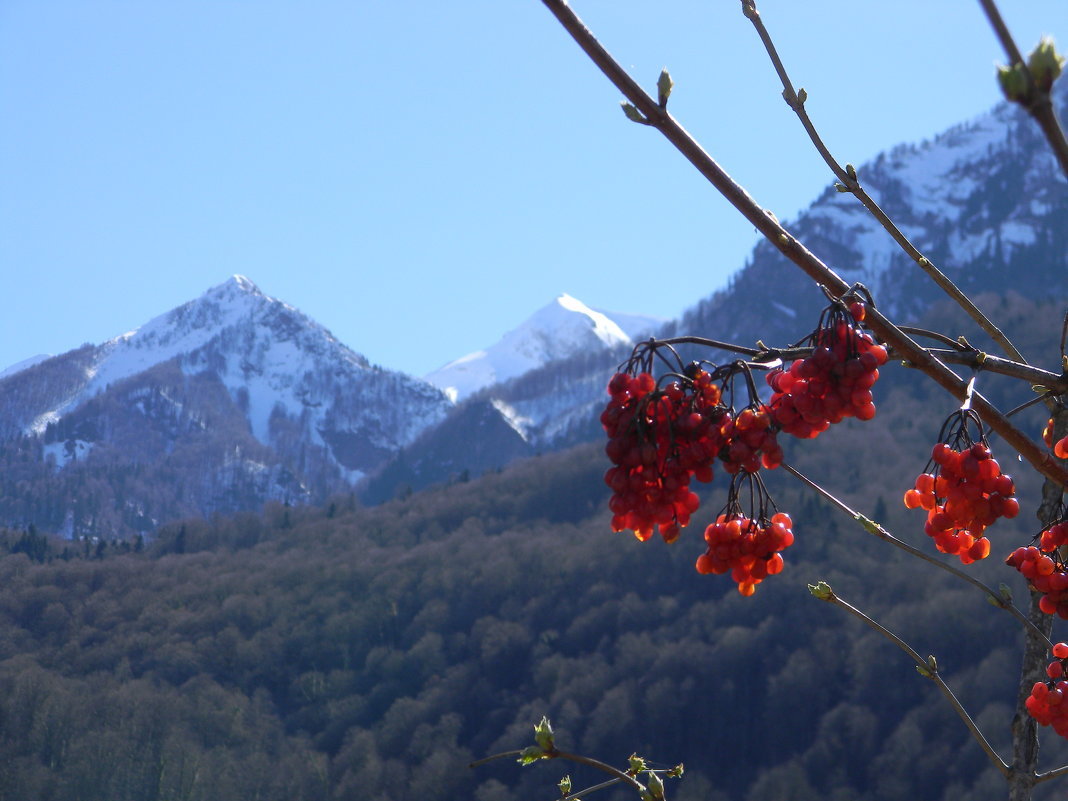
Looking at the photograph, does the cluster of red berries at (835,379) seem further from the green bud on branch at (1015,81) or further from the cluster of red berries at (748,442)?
the green bud on branch at (1015,81)

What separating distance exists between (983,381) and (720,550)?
→ 149325 millimetres

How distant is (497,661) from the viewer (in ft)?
341

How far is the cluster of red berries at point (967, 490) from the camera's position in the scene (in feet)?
8.70

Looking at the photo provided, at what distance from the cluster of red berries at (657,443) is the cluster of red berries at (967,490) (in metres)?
0.70

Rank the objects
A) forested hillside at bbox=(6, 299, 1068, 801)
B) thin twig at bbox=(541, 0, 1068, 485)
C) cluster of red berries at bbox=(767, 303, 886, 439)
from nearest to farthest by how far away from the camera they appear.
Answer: thin twig at bbox=(541, 0, 1068, 485) → cluster of red berries at bbox=(767, 303, 886, 439) → forested hillside at bbox=(6, 299, 1068, 801)

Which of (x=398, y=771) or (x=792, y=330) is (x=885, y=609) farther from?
(x=792, y=330)

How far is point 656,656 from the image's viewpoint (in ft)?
319

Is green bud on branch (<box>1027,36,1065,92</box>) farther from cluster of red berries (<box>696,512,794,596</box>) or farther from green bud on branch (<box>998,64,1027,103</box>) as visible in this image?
cluster of red berries (<box>696,512,794,596</box>)

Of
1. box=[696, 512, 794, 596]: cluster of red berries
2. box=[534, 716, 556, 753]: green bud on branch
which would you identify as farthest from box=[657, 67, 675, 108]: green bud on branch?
box=[534, 716, 556, 753]: green bud on branch

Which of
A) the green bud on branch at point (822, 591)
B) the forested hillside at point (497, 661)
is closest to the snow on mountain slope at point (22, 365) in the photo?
the forested hillside at point (497, 661)

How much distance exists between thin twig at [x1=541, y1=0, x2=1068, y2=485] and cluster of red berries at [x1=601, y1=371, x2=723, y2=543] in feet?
1.05

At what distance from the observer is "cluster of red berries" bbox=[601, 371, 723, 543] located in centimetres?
226

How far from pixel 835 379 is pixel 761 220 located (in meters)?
0.38

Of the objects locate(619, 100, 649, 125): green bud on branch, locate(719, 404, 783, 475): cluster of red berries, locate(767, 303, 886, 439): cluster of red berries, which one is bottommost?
locate(719, 404, 783, 475): cluster of red berries
